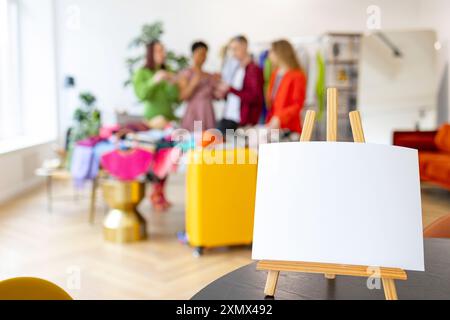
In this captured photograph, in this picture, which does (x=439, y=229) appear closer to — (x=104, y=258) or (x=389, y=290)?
(x=389, y=290)

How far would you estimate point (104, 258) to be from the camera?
10.8 feet

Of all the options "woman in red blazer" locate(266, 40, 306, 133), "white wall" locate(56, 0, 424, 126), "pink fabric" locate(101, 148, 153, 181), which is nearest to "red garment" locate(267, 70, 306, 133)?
"woman in red blazer" locate(266, 40, 306, 133)

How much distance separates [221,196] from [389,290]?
244 cm

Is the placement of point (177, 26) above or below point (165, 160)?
above

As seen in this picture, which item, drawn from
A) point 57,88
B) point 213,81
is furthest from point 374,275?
point 57,88

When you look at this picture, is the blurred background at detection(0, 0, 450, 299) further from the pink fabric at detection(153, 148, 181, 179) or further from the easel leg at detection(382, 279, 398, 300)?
the easel leg at detection(382, 279, 398, 300)

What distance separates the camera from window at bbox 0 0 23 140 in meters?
5.35

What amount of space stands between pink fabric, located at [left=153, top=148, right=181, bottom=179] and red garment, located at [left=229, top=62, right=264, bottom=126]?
162 cm

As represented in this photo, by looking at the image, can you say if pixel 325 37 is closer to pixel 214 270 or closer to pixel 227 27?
pixel 227 27

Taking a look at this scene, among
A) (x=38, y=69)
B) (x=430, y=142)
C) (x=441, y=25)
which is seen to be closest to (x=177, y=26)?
(x=38, y=69)

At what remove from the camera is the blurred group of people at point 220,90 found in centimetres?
424

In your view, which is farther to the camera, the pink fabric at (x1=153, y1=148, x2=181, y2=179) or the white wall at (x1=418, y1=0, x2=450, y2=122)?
the white wall at (x1=418, y1=0, x2=450, y2=122)
